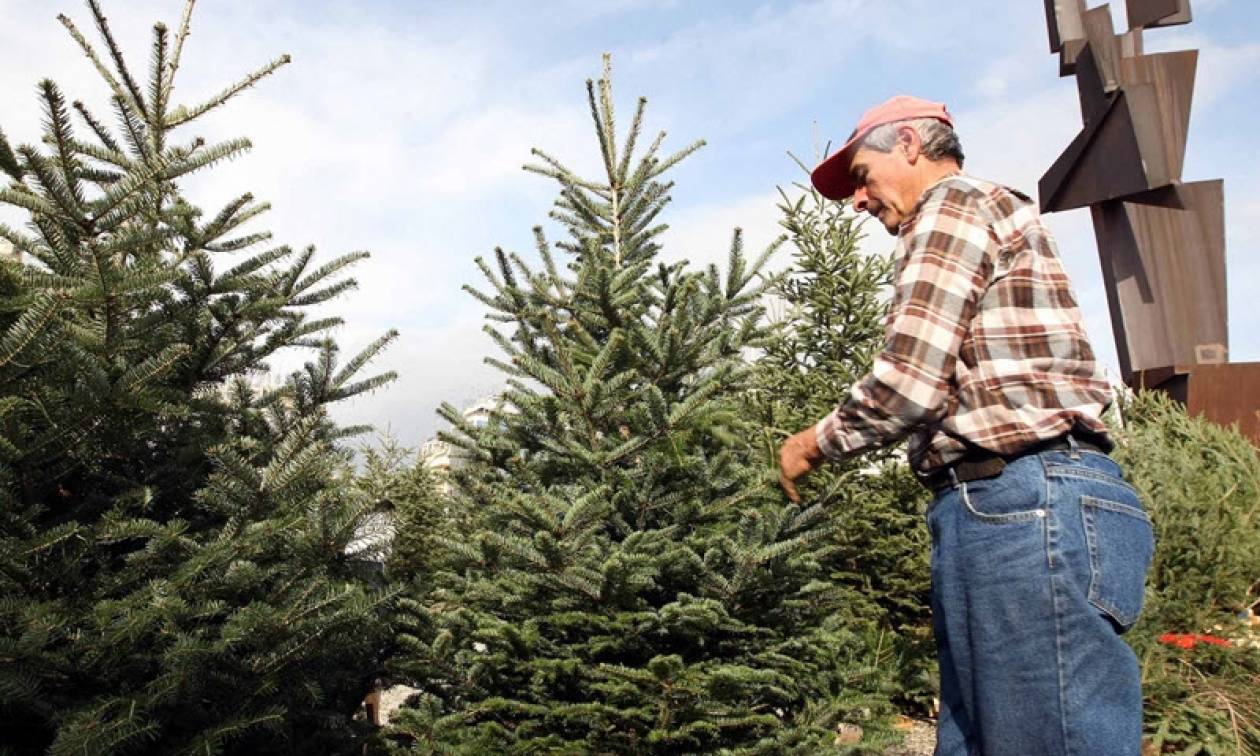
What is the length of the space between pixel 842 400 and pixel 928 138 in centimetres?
310

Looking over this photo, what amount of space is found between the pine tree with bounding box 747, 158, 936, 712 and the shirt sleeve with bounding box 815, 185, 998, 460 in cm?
299

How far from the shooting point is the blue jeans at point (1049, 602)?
1814 millimetres

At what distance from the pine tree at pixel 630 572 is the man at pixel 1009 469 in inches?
45.0

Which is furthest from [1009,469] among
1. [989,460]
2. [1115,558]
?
[1115,558]

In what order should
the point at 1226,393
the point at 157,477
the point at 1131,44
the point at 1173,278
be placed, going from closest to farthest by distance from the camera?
the point at 157,477 < the point at 1226,393 < the point at 1173,278 < the point at 1131,44

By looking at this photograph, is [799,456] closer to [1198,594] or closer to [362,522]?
[362,522]

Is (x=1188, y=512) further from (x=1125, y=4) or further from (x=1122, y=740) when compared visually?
(x=1125, y=4)

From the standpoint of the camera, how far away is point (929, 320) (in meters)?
1.94

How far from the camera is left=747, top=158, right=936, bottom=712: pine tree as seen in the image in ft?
18.4

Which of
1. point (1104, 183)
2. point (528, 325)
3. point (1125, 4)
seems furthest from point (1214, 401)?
point (528, 325)

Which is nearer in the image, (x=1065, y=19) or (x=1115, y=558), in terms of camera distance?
(x=1115, y=558)

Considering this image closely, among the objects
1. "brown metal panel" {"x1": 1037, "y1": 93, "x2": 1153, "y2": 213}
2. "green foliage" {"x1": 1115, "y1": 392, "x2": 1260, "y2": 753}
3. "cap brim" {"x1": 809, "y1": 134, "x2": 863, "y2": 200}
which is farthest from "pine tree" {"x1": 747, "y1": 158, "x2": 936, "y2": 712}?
"brown metal panel" {"x1": 1037, "y1": 93, "x2": 1153, "y2": 213}

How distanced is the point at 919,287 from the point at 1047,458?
437mm

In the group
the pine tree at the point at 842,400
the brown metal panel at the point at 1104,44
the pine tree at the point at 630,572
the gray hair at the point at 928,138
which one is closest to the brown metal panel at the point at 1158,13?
the brown metal panel at the point at 1104,44
